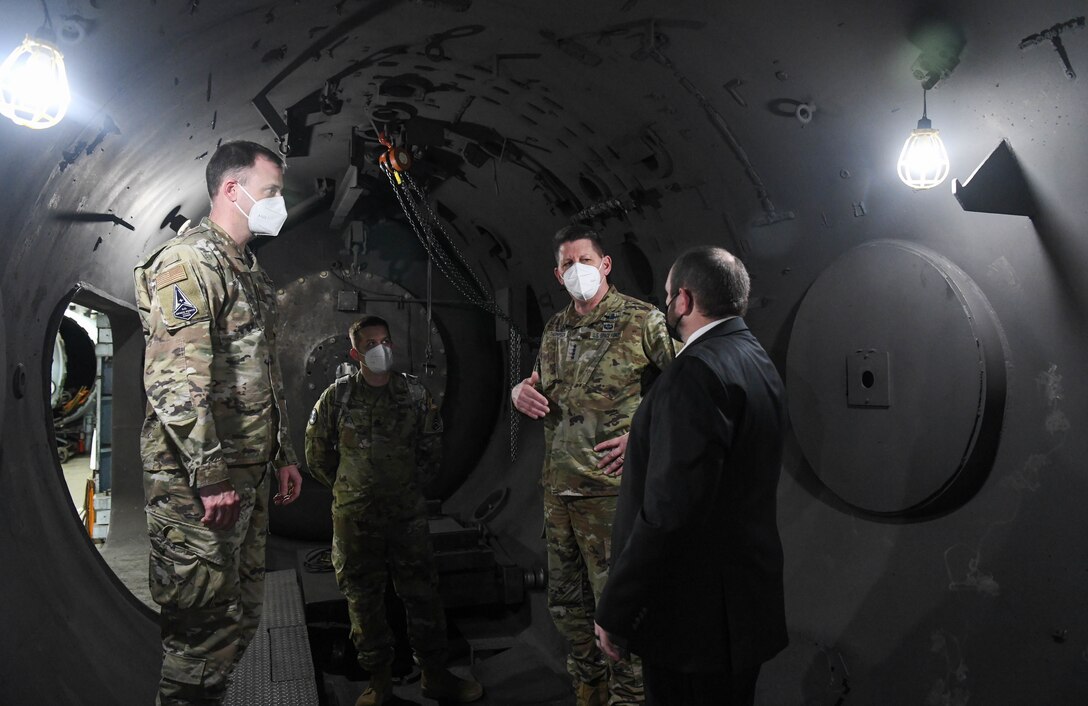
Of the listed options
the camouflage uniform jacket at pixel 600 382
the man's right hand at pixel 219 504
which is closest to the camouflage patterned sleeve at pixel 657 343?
the camouflage uniform jacket at pixel 600 382

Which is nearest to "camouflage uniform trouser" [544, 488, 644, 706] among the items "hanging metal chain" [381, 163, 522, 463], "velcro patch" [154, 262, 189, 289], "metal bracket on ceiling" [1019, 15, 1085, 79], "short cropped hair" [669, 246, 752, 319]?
"short cropped hair" [669, 246, 752, 319]

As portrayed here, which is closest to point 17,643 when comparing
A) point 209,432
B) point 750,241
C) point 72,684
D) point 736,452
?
point 72,684

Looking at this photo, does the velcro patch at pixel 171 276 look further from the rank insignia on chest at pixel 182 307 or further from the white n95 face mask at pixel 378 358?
the white n95 face mask at pixel 378 358

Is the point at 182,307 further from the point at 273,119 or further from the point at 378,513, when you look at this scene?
the point at 273,119

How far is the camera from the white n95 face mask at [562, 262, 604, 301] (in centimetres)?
343

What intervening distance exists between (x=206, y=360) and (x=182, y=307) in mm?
188

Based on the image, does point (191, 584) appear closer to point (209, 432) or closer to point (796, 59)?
point (209, 432)

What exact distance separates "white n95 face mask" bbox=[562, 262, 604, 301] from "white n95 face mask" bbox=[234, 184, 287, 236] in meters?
1.28

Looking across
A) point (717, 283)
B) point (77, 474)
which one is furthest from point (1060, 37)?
point (77, 474)

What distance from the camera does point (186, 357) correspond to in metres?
2.37

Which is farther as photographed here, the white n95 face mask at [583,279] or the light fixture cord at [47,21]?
the white n95 face mask at [583,279]

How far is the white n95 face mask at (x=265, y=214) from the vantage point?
2.72 m

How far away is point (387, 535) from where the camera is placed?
13.4 ft

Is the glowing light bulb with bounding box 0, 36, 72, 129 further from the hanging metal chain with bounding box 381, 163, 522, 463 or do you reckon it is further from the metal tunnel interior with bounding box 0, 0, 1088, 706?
the hanging metal chain with bounding box 381, 163, 522, 463
